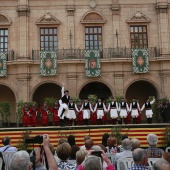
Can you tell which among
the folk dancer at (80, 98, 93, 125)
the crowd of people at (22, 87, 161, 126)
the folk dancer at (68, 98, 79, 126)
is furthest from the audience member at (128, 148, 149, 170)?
the folk dancer at (80, 98, 93, 125)

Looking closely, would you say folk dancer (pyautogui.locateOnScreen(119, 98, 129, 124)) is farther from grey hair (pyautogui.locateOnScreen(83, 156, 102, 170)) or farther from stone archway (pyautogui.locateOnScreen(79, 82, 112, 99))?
grey hair (pyautogui.locateOnScreen(83, 156, 102, 170))

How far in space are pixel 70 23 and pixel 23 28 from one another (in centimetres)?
397

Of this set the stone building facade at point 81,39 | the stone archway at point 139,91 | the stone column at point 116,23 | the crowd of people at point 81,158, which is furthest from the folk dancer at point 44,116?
the crowd of people at point 81,158

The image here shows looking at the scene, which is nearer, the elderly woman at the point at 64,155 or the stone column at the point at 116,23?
the elderly woman at the point at 64,155

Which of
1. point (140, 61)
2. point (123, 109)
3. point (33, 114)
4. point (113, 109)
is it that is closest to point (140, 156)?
point (113, 109)

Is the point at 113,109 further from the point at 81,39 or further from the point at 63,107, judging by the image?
the point at 81,39

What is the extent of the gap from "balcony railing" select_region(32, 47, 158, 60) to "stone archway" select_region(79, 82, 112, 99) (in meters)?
3.77

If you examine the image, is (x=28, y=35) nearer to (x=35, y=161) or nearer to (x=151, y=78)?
(x=151, y=78)

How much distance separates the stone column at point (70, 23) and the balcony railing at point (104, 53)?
686 mm

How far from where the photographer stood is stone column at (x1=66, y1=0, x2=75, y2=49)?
2552 cm

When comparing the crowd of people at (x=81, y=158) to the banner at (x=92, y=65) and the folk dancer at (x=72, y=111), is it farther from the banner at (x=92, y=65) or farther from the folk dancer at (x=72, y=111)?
the banner at (x=92, y=65)

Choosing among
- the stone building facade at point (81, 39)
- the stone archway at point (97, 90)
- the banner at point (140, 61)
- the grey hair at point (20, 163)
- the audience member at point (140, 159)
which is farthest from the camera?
the stone archway at point (97, 90)

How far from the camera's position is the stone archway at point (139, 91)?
91.0 feet

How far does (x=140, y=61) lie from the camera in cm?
2480
